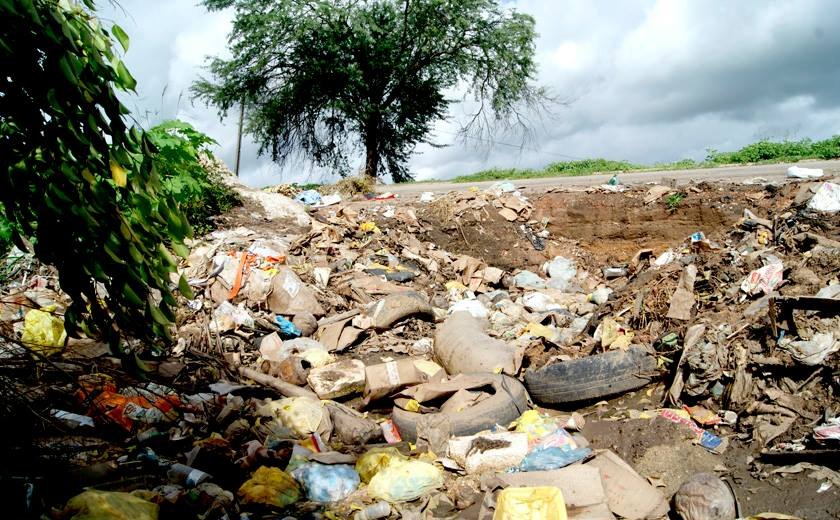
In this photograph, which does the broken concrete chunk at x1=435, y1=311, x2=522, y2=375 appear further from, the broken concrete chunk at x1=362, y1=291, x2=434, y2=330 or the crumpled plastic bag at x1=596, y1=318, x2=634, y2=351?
the crumpled plastic bag at x1=596, y1=318, x2=634, y2=351

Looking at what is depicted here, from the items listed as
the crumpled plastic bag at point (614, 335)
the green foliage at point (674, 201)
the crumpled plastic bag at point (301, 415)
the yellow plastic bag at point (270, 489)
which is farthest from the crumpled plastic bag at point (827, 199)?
the yellow plastic bag at point (270, 489)

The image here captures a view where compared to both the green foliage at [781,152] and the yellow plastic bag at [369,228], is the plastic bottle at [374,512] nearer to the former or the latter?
the yellow plastic bag at [369,228]

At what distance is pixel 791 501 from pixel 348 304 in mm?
5254

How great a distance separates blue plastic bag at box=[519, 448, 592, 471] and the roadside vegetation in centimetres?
825

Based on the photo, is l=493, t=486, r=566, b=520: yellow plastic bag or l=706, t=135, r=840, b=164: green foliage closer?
l=493, t=486, r=566, b=520: yellow plastic bag

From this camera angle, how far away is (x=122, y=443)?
381cm

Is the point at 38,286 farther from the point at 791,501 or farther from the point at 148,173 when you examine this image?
the point at 791,501

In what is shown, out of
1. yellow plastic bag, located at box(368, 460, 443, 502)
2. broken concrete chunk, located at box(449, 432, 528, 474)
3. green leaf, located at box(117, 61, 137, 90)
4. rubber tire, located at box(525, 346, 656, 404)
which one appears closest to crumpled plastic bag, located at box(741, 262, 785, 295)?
rubber tire, located at box(525, 346, 656, 404)

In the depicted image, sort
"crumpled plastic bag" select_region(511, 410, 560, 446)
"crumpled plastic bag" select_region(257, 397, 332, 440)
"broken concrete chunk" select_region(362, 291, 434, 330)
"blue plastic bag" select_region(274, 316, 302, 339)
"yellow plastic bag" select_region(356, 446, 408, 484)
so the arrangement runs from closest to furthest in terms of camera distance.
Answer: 1. "yellow plastic bag" select_region(356, 446, 408, 484)
2. "crumpled plastic bag" select_region(511, 410, 560, 446)
3. "crumpled plastic bag" select_region(257, 397, 332, 440)
4. "blue plastic bag" select_region(274, 316, 302, 339)
5. "broken concrete chunk" select_region(362, 291, 434, 330)

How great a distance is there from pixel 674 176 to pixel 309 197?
6.70 m

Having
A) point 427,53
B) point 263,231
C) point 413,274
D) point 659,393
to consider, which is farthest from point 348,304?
point 427,53

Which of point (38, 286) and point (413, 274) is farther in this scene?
point (413, 274)

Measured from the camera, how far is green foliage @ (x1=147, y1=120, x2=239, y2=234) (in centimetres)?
757

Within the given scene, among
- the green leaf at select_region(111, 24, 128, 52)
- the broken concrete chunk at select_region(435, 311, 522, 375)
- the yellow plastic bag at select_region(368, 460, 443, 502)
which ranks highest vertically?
the green leaf at select_region(111, 24, 128, 52)
